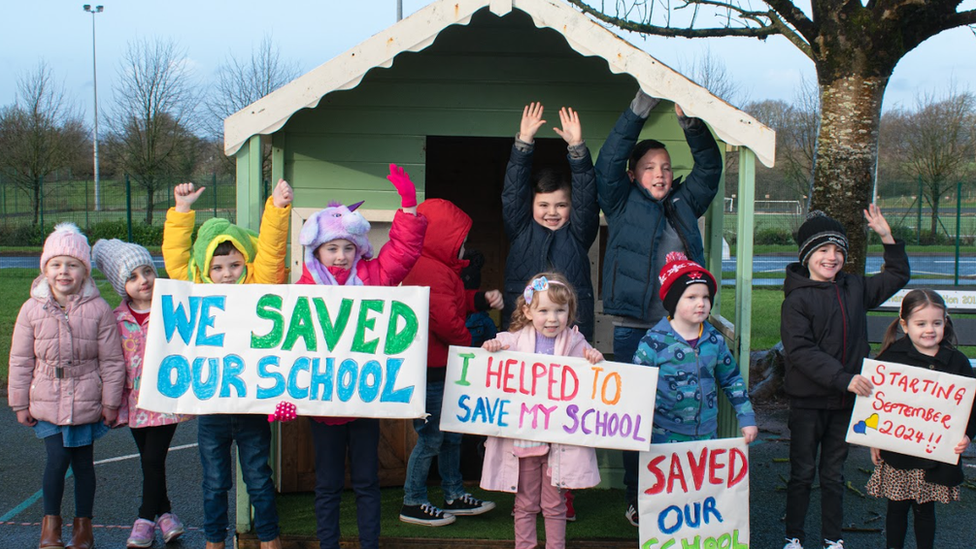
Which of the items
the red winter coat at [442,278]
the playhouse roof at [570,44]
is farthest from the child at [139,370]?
the red winter coat at [442,278]

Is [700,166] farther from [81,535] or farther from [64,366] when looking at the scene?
[81,535]

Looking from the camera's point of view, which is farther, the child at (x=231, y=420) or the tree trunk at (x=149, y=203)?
the tree trunk at (x=149, y=203)

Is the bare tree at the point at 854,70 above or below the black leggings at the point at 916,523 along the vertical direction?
above

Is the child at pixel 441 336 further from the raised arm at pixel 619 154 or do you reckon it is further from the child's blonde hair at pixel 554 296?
the raised arm at pixel 619 154

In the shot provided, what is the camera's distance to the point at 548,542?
4.22 meters

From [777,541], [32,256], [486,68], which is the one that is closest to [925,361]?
[777,541]

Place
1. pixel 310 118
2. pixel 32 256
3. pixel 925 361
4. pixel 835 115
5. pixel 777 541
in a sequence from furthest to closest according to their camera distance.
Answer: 1. pixel 32 256
2. pixel 835 115
3. pixel 310 118
4. pixel 777 541
5. pixel 925 361

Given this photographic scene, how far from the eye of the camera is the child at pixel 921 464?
14.3ft

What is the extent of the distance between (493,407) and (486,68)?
2.45 m

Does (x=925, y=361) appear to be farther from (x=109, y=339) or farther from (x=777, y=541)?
(x=109, y=339)

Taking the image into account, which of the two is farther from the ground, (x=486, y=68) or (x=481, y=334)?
(x=486, y=68)

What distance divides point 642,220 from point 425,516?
2069 mm

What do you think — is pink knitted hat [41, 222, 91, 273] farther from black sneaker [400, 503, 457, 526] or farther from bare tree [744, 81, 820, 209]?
bare tree [744, 81, 820, 209]

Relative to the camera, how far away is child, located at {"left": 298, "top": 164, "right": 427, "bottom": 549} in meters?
4.16
